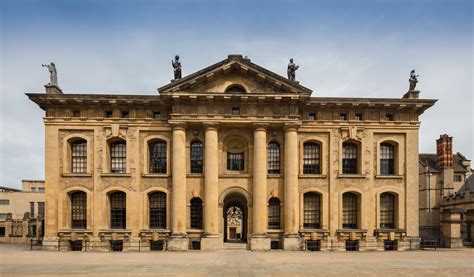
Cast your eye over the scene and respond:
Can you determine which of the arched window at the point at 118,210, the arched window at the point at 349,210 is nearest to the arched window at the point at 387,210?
the arched window at the point at 349,210

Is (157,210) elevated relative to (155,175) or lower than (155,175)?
lower

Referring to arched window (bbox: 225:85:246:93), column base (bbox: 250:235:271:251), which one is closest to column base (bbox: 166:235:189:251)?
column base (bbox: 250:235:271:251)

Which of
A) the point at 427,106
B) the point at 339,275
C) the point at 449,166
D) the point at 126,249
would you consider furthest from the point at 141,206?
the point at 449,166

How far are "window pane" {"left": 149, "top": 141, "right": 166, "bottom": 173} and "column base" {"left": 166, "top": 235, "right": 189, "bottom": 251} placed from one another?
6.25 meters

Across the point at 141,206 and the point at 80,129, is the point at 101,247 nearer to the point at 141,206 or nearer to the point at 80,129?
the point at 141,206

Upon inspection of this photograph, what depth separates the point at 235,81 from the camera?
33281 mm

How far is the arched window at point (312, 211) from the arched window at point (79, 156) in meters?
20.4

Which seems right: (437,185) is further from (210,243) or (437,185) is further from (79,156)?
(79,156)

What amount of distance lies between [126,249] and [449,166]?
46.7 m

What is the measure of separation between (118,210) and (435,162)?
4976 cm

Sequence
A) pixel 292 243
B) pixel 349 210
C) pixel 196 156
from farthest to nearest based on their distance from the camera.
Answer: pixel 349 210, pixel 196 156, pixel 292 243

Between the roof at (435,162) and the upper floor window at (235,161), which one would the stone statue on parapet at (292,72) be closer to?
the upper floor window at (235,161)

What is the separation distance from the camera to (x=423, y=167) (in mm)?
56875

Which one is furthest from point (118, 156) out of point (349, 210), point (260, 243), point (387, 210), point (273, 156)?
point (387, 210)
